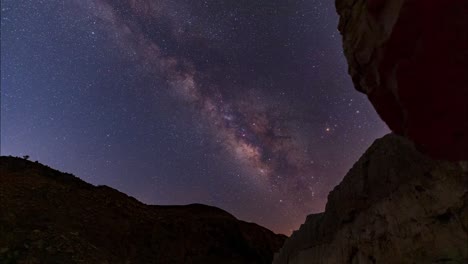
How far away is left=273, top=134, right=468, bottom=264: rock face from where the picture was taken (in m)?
5.61

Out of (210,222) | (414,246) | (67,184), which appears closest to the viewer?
(414,246)

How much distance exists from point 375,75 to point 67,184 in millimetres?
24902

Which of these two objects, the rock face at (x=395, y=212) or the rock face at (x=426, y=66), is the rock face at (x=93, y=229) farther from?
the rock face at (x=426, y=66)

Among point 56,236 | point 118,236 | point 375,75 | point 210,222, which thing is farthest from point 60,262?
point 375,75

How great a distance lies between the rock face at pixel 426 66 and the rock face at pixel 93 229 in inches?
731

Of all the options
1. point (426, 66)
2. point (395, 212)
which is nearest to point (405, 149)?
point (395, 212)

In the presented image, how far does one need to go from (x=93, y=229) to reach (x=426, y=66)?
22.1m

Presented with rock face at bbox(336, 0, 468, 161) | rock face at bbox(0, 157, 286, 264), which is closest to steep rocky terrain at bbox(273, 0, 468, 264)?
rock face at bbox(336, 0, 468, 161)

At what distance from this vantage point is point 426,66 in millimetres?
3221

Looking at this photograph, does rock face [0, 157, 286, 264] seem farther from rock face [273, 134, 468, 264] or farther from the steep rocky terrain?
rock face [273, 134, 468, 264]

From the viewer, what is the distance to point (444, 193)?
573 cm

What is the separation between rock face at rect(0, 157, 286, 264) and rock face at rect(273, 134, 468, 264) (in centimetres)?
1440

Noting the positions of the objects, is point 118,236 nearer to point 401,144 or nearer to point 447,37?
point 401,144

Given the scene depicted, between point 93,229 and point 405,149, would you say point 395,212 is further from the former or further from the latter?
point 93,229
